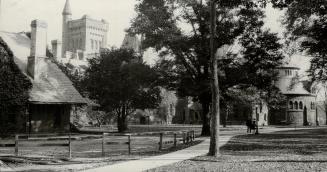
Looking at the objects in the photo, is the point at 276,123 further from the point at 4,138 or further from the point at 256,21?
the point at 4,138

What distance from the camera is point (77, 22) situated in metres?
152

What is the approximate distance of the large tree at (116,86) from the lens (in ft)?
138

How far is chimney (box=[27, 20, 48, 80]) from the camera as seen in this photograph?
31.4m

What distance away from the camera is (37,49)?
3162cm

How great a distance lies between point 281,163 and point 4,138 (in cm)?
1878

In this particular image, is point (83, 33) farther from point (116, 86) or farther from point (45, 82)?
point (45, 82)

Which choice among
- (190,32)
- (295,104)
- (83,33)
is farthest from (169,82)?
(83,33)

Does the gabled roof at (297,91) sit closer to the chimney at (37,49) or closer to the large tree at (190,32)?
the large tree at (190,32)

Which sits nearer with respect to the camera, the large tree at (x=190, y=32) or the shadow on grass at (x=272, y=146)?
the shadow on grass at (x=272, y=146)

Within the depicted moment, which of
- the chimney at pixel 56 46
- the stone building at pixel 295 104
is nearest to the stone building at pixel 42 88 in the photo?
the chimney at pixel 56 46

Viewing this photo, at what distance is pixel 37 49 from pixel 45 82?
241 cm

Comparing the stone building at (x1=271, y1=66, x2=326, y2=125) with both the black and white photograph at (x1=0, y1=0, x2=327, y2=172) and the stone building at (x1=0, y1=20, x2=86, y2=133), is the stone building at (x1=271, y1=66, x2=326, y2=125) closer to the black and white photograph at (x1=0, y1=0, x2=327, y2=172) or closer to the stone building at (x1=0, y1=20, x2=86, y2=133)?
the black and white photograph at (x1=0, y1=0, x2=327, y2=172)

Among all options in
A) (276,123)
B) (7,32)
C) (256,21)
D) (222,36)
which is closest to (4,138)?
(7,32)

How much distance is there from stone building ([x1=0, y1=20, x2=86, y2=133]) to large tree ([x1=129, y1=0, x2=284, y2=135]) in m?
7.10
